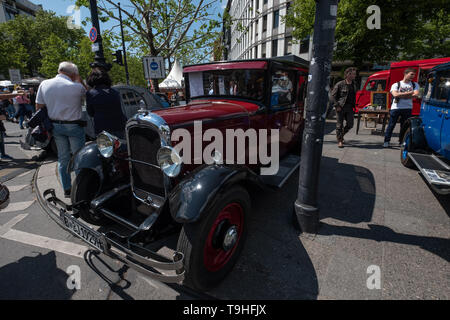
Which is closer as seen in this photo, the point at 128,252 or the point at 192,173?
the point at 128,252

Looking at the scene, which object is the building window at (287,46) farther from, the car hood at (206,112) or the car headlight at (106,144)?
the car headlight at (106,144)

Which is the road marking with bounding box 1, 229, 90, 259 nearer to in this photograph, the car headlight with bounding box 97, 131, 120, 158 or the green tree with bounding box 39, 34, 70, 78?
the car headlight with bounding box 97, 131, 120, 158

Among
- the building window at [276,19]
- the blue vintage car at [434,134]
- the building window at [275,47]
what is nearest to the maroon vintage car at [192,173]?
the blue vintage car at [434,134]

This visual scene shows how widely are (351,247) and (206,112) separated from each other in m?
2.15

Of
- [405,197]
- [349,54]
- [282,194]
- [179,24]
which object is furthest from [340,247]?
[349,54]

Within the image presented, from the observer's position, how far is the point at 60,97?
321cm

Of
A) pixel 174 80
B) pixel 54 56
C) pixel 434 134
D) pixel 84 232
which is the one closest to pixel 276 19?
pixel 174 80

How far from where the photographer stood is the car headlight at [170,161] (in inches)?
78.1

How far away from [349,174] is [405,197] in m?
1.07

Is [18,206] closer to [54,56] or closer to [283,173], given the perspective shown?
[283,173]

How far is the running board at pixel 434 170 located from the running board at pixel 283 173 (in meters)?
1.75

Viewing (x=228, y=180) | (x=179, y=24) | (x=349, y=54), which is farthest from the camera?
(x=349, y=54)
